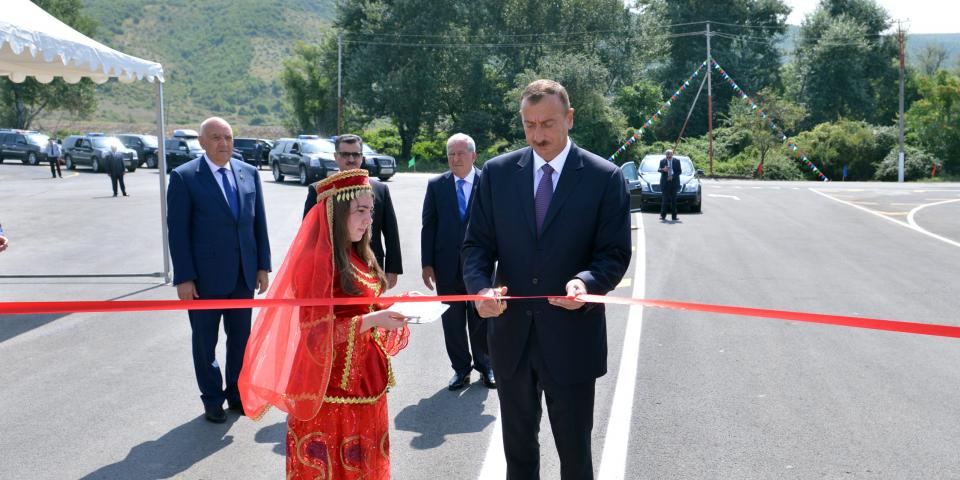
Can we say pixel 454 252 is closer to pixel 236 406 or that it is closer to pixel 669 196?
pixel 236 406

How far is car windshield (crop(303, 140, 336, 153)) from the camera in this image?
33375mm

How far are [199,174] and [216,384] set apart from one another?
147 centimetres

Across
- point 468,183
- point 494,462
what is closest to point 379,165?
point 468,183

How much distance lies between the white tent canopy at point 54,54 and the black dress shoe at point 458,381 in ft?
19.2

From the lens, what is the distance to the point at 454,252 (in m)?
6.62

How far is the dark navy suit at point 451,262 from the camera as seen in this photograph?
659 cm

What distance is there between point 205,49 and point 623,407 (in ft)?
507

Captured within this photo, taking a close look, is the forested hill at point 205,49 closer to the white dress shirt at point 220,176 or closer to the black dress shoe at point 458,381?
the white dress shirt at point 220,176

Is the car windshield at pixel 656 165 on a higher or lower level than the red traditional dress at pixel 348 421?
higher

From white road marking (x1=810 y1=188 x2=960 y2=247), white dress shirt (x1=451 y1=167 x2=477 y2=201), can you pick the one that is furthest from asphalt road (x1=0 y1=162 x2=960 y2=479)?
white road marking (x1=810 y1=188 x2=960 y2=247)

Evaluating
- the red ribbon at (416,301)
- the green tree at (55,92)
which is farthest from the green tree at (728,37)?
the red ribbon at (416,301)

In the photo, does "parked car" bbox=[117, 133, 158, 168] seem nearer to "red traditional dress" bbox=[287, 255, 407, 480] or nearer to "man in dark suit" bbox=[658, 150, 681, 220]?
"man in dark suit" bbox=[658, 150, 681, 220]

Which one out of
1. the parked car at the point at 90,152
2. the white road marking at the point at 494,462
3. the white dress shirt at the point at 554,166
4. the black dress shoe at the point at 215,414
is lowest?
the white road marking at the point at 494,462

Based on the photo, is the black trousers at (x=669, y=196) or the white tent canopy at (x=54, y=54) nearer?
the white tent canopy at (x=54, y=54)
